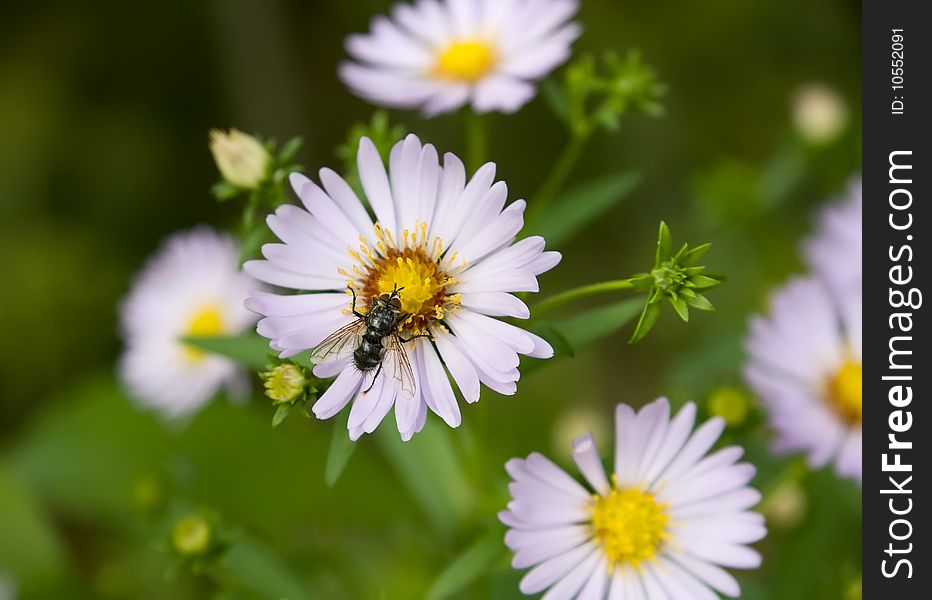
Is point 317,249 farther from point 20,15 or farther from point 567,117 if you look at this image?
point 20,15

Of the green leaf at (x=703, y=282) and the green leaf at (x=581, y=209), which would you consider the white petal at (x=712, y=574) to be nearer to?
the green leaf at (x=703, y=282)

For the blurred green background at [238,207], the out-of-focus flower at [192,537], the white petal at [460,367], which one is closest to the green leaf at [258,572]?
the out-of-focus flower at [192,537]

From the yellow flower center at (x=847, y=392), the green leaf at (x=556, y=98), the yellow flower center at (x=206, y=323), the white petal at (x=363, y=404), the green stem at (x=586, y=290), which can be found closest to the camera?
the white petal at (x=363, y=404)

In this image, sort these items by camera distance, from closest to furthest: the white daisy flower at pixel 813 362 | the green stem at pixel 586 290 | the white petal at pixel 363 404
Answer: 1. the white petal at pixel 363 404
2. the green stem at pixel 586 290
3. the white daisy flower at pixel 813 362

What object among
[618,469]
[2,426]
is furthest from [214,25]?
[618,469]

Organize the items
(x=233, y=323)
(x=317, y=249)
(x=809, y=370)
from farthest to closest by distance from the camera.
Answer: (x=233, y=323), (x=809, y=370), (x=317, y=249)

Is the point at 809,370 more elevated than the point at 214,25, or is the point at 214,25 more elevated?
the point at 214,25
